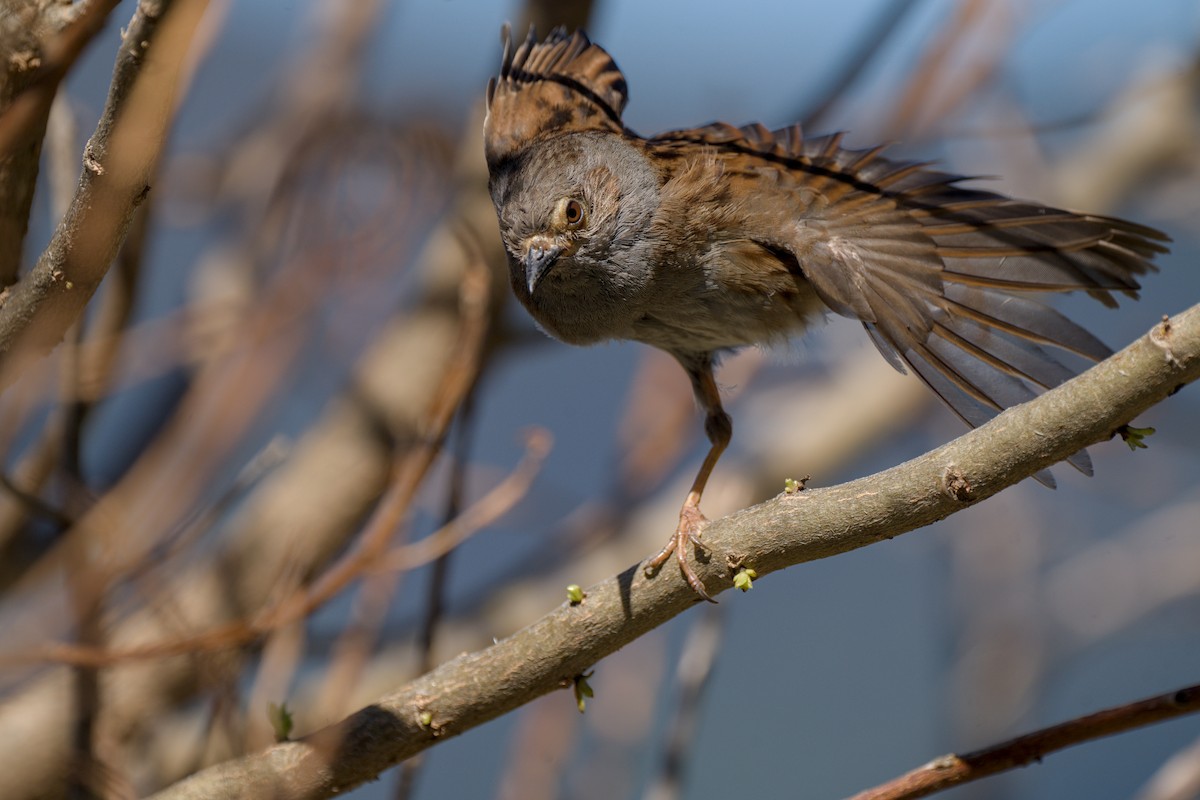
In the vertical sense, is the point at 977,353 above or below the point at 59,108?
below

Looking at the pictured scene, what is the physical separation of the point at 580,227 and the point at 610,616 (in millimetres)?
1618

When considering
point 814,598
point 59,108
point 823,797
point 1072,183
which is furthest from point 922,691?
point 59,108

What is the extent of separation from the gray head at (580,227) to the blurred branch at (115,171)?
5.67ft

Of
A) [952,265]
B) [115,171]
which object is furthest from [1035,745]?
[115,171]

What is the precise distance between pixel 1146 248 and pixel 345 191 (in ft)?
8.87

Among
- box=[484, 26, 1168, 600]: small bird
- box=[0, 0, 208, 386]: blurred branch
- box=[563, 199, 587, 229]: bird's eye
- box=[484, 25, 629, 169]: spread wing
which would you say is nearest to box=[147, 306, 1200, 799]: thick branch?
box=[484, 26, 1168, 600]: small bird

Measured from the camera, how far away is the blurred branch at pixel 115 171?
180cm

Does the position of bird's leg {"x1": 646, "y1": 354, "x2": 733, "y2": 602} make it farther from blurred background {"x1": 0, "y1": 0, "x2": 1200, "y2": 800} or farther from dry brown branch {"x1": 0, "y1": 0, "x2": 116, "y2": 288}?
dry brown branch {"x1": 0, "y1": 0, "x2": 116, "y2": 288}

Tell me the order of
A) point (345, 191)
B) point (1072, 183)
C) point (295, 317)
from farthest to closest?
point (1072, 183) < point (345, 191) < point (295, 317)

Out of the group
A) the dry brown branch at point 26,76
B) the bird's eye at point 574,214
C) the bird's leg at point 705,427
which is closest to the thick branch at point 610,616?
the bird's leg at point 705,427

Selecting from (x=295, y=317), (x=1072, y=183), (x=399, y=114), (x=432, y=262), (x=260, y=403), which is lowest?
(x=260, y=403)

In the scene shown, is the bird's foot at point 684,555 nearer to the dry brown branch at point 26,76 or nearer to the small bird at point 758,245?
the small bird at point 758,245

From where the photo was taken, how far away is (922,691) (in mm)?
9430

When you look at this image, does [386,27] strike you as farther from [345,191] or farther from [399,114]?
[345,191]
